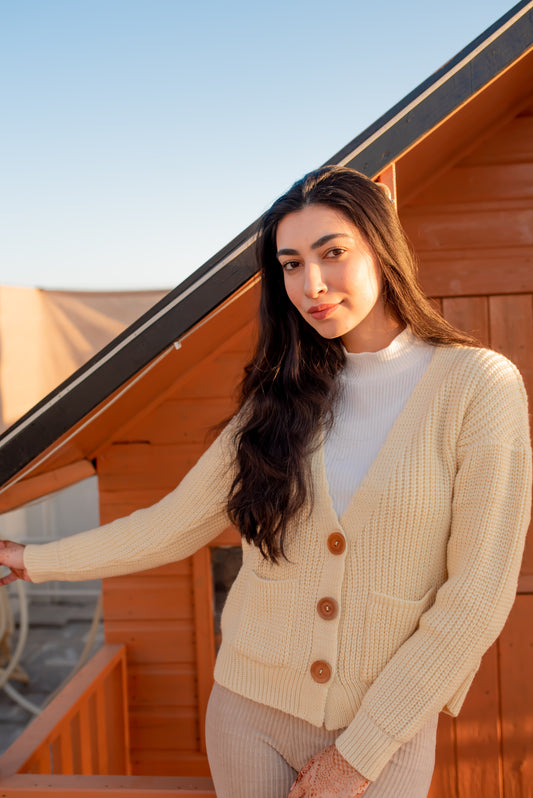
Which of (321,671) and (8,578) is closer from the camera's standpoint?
(321,671)

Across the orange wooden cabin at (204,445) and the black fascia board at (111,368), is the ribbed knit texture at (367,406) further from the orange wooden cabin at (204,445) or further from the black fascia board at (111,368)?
the orange wooden cabin at (204,445)

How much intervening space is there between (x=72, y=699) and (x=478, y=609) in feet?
5.76

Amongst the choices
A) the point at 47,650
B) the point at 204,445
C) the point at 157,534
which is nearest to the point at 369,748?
the point at 157,534

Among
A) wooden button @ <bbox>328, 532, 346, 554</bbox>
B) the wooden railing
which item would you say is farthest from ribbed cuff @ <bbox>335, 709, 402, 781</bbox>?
the wooden railing

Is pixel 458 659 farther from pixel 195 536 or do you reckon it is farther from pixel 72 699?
pixel 72 699

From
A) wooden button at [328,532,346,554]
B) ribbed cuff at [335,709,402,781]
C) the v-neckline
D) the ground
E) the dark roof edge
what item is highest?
the dark roof edge

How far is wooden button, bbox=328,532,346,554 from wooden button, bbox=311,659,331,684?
0.73ft

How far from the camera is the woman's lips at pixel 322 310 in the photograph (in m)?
1.36

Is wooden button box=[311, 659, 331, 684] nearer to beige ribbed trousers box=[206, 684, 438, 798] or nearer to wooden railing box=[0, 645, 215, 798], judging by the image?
beige ribbed trousers box=[206, 684, 438, 798]

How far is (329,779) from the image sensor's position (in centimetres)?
120

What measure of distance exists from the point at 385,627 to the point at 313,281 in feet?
2.33

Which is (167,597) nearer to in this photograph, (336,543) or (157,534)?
(157,534)

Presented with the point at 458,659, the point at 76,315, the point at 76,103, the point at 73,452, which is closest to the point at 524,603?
the point at 458,659

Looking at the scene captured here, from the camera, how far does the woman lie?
1.18 metres
